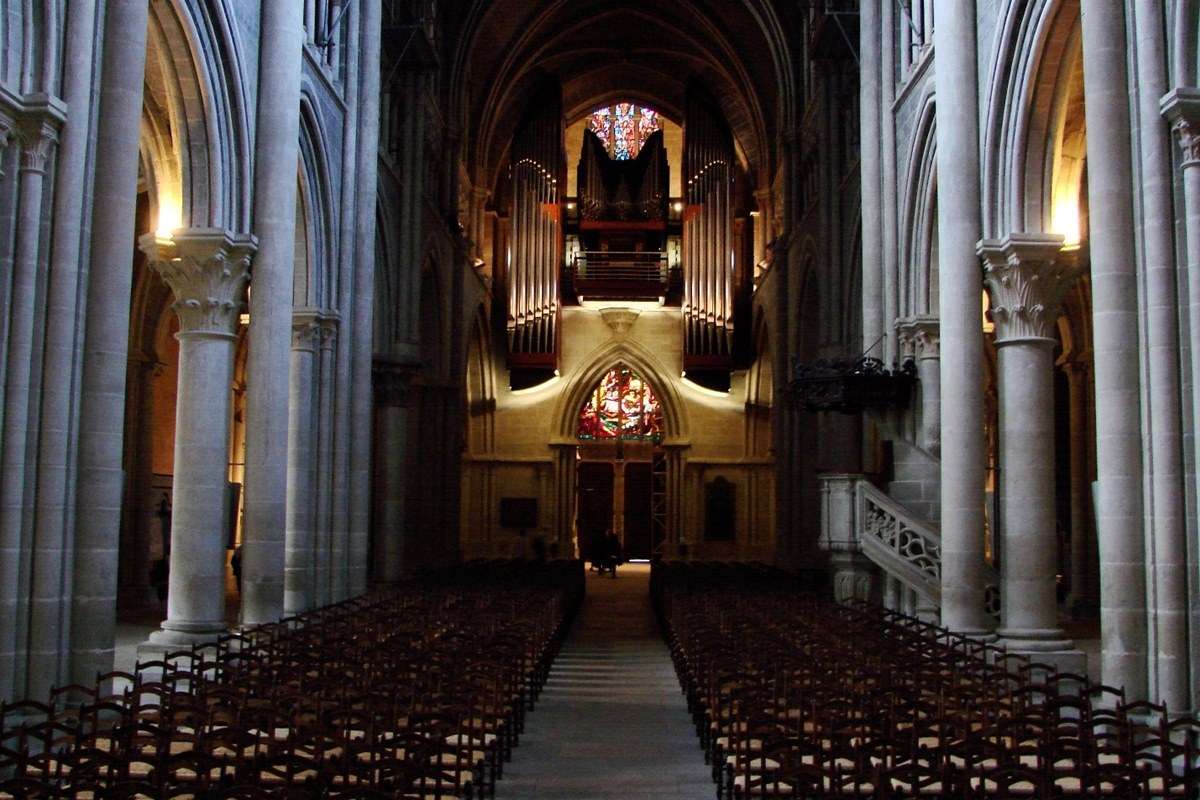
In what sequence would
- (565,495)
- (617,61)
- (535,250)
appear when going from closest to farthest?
(535,250) < (565,495) < (617,61)

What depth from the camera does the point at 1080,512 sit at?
24.8m

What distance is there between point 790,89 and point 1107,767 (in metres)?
29.0

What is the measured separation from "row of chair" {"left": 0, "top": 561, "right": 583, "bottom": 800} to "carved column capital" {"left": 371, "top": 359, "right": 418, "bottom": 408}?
31.9 ft

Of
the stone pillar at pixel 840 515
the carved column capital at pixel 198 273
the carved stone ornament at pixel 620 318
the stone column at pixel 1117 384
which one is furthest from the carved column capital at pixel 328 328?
the carved stone ornament at pixel 620 318

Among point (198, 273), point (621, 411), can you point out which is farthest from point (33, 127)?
point (621, 411)

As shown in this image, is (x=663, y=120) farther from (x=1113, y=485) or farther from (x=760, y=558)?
(x=1113, y=485)

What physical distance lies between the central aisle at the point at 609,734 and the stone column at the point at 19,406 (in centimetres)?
405

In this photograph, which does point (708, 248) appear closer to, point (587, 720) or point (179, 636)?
point (179, 636)

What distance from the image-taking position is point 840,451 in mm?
26844

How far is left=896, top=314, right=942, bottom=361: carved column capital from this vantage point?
63.9ft

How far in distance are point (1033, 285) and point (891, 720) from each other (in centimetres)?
839

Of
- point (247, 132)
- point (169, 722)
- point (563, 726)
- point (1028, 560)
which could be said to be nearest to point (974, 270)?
point (1028, 560)

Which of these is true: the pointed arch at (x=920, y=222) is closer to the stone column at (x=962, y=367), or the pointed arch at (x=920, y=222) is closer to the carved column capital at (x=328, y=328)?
the stone column at (x=962, y=367)

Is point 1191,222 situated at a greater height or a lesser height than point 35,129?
lesser
